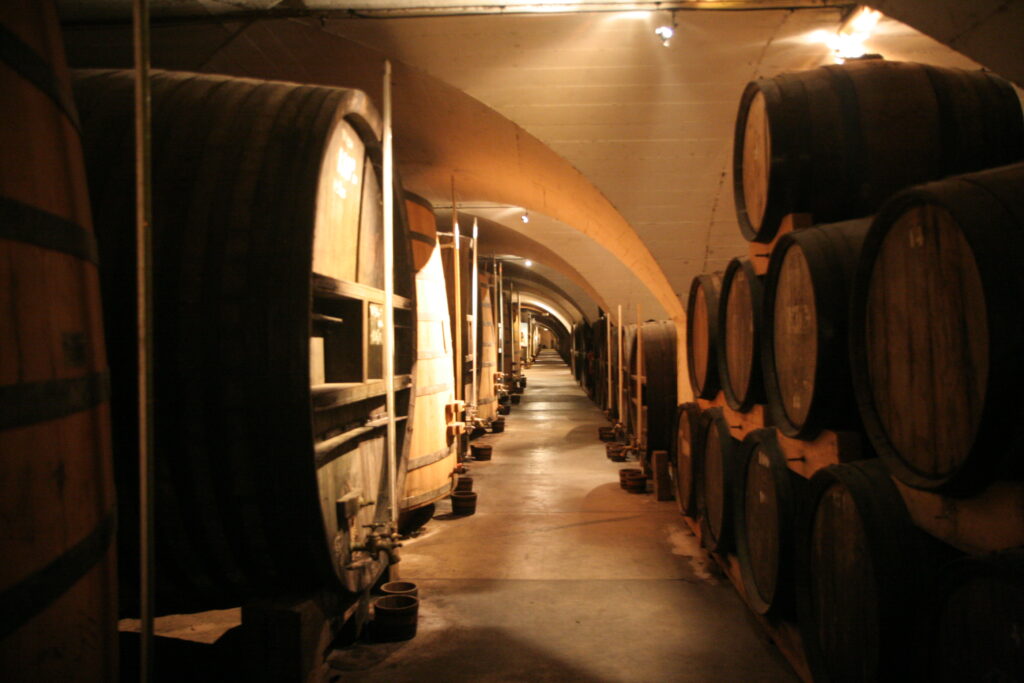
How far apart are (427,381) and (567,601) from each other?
6.87ft

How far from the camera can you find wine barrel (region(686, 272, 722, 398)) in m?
4.47

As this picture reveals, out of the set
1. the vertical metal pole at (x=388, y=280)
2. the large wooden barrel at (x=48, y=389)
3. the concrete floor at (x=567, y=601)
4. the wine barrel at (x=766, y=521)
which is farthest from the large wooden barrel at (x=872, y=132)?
the large wooden barrel at (x=48, y=389)

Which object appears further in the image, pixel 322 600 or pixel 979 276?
pixel 322 600

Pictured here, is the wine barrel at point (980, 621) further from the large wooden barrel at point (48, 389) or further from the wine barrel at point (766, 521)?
the large wooden barrel at point (48, 389)

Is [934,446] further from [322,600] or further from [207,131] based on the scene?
[207,131]

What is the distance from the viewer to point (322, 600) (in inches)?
101

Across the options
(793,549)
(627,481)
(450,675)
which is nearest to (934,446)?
Result: (793,549)

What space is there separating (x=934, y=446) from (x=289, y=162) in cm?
215

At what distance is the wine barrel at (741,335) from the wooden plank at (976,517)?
1.46m

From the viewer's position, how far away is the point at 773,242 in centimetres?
351

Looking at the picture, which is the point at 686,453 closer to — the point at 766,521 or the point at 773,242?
the point at 766,521

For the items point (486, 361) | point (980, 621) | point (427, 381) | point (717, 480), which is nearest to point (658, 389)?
point (427, 381)

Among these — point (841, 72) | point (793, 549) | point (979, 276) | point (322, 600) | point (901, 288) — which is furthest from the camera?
point (841, 72)

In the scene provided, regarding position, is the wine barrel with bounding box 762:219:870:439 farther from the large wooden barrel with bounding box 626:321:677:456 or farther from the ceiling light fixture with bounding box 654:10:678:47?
the large wooden barrel with bounding box 626:321:677:456
